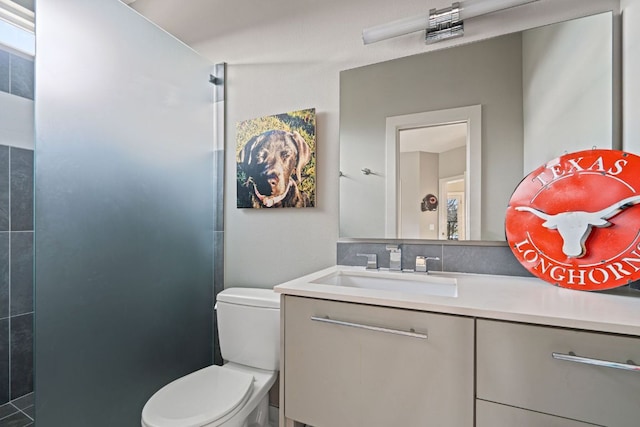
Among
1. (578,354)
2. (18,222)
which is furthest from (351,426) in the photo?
(18,222)

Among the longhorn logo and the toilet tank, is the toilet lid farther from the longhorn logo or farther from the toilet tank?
the longhorn logo

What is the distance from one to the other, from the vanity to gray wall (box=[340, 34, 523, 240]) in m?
0.49

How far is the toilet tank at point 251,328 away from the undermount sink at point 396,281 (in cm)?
32

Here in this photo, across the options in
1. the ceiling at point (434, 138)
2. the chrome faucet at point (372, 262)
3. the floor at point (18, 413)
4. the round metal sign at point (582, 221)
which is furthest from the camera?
the floor at point (18, 413)

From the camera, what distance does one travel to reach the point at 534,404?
790 mm

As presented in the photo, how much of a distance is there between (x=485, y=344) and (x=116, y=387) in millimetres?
1478

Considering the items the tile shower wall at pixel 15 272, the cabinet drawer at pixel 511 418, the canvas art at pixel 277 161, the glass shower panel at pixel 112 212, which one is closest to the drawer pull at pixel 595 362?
the cabinet drawer at pixel 511 418

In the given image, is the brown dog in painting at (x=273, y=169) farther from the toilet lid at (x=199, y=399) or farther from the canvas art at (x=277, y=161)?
the toilet lid at (x=199, y=399)

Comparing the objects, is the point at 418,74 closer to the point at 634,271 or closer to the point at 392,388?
the point at 634,271

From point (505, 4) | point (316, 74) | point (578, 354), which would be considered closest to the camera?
point (578, 354)

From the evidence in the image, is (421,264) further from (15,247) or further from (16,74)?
(16,74)

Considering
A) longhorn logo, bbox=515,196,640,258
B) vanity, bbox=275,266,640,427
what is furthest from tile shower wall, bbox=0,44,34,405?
longhorn logo, bbox=515,196,640,258

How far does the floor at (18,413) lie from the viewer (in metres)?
1.67

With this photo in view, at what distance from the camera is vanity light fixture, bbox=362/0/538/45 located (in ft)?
4.14
